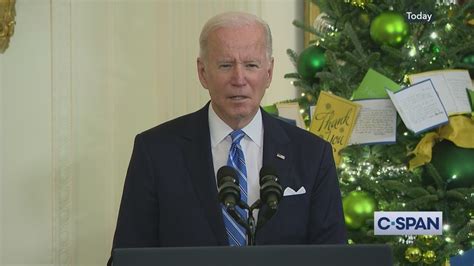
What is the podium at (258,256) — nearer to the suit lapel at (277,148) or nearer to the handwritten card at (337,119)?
the suit lapel at (277,148)

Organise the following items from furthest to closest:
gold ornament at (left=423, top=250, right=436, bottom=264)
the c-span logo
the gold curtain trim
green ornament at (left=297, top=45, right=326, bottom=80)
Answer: the gold curtain trim < green ornament at (left=297, top=45, right=326, bottom=80) < gold ornament at (left=423, top=250, right=436, bottom=264) < the c-span logo

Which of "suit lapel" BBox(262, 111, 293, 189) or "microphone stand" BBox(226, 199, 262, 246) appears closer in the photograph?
"microphone stand" BBox(226, 199, 262, 246)

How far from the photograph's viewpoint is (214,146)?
2.15 m

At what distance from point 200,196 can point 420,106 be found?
1399 mm

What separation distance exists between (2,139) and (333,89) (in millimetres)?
1703

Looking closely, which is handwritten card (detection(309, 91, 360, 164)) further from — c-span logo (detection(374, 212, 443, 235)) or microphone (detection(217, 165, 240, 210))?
microphone (detection(217, 165, 240, 210))

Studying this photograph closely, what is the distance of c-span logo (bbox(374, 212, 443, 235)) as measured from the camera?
2.64m

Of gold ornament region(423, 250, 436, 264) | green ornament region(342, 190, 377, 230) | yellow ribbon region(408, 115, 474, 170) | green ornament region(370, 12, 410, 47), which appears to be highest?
green ornament region(370, 12, 410, 47)

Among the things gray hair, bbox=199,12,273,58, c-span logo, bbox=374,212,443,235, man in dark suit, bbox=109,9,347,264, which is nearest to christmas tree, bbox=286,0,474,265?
c-span logo, bbox=374,212,443,235

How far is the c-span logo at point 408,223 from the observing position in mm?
2643

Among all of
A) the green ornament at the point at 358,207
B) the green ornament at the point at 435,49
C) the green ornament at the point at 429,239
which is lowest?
the green ornament at the point at 429,239

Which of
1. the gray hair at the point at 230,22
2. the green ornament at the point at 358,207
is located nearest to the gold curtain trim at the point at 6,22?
the green ornament at the point at 358,207

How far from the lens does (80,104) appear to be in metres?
4.24

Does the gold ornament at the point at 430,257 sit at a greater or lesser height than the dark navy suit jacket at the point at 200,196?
lesser
